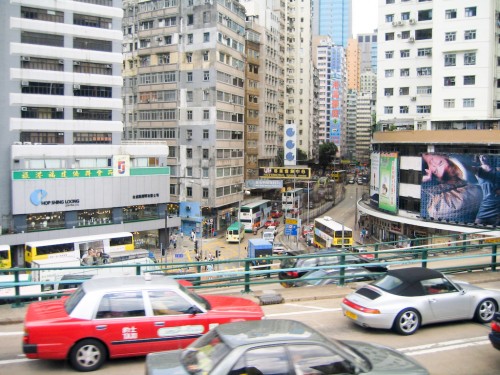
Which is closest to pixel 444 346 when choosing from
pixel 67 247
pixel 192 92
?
pixel 67 247

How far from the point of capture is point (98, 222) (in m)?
43.1

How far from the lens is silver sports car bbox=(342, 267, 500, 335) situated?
9141 mm

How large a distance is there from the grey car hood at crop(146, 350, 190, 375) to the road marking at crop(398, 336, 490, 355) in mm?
4166

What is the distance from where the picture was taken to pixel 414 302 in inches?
365

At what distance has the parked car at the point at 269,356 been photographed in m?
5.46

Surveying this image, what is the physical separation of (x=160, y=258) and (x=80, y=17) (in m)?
20.4

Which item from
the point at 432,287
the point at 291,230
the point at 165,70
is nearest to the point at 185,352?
the point at 432,287

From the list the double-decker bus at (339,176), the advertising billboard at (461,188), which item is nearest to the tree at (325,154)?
the double-decker bus at (339,176)

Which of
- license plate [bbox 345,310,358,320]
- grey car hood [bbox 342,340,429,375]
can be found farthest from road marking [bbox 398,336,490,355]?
grey car hood [bbox 342,340,429,375]

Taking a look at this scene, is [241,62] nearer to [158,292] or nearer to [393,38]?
[393,38]

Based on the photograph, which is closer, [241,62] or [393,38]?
[393,38]

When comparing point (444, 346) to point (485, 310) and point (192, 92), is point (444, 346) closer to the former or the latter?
point (485, 310)

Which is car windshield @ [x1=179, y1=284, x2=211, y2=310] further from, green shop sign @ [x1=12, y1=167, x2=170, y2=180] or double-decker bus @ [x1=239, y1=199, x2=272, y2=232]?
double-decker bus @ [x1=239, y1=199, x2=272, y2=232]

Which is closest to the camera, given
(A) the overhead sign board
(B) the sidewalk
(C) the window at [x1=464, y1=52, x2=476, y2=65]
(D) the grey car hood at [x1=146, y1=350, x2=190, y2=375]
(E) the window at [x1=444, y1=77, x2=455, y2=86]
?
(D) the grey car hood at [x1=146, y1=350, x2=190, y2=375]
